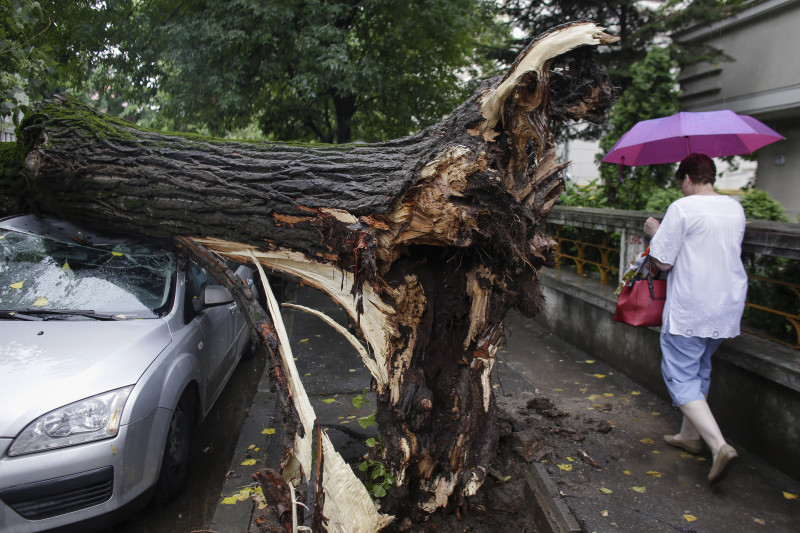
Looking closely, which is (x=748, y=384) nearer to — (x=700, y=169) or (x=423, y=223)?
(x=700, y=169)

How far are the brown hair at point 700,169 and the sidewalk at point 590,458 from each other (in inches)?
A: 64.0

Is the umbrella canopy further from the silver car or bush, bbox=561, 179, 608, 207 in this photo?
the silver car

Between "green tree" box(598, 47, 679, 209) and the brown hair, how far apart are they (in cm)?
495

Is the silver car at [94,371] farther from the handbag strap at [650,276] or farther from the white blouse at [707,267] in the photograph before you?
the white blouse at [707,267]

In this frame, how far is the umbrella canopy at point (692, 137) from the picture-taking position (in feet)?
14.3

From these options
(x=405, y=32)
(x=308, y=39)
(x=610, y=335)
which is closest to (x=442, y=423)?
(x=610, y=335)

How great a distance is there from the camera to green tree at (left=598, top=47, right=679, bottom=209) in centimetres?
832

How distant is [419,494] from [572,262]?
452 centimetres

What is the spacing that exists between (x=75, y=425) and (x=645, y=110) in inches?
339

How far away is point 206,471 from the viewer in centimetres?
396

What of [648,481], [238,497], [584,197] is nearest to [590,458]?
[648,481]

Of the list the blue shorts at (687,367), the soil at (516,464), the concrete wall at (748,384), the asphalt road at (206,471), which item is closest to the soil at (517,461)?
the soil at (516,464)

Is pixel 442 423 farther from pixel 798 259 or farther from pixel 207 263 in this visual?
pixel 798 259

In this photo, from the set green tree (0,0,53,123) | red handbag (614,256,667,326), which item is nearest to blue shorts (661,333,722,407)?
red handbag (614,256,667,326)
